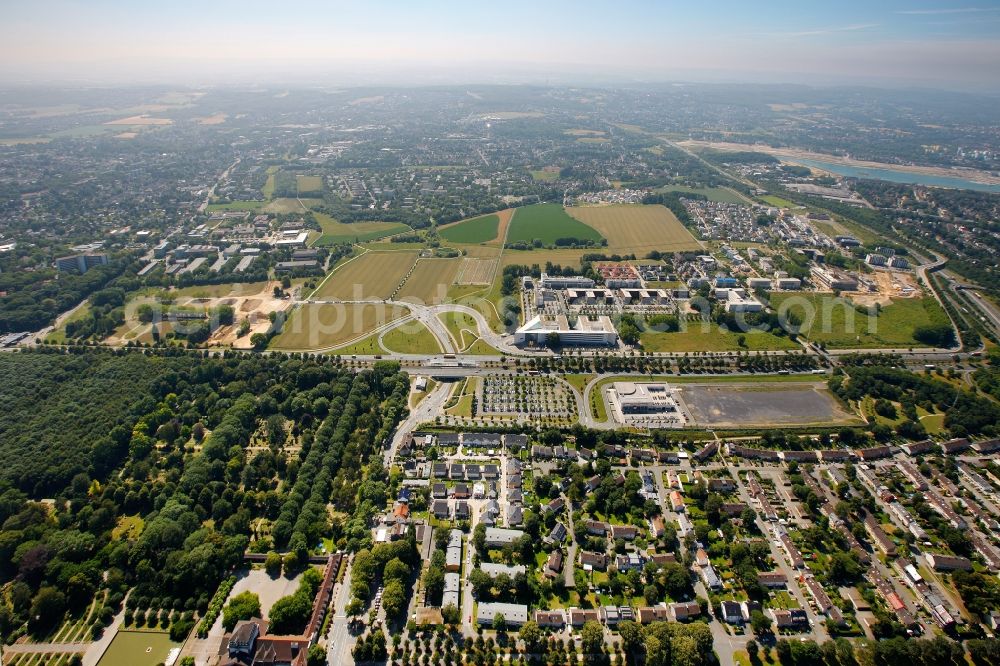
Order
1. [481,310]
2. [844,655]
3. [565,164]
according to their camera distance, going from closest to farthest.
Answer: [844,655], [481,310], [565,164]

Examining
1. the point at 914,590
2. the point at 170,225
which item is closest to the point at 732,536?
the point at 914,590

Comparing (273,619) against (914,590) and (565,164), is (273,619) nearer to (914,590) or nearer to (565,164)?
(914,590)

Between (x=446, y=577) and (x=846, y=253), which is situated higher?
(x=846, y=253)

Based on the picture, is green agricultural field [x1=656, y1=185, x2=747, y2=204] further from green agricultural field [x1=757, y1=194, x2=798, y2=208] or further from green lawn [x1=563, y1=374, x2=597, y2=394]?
green lawn [x1=563, y1=374, x2=597, y2=394]

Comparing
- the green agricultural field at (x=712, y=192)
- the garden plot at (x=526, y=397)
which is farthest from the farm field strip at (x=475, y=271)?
the green agricultural field at (x=712, y=192)

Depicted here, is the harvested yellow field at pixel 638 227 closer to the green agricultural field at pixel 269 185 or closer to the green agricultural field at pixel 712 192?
the green agricultural field at pixel 712 192

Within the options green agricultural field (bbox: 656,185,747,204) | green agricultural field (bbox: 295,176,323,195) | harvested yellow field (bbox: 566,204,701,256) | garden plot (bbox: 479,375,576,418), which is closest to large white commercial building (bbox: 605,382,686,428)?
garden plot (bbox: 479,375,576,418)

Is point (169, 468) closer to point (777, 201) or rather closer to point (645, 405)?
point (645, 405)
